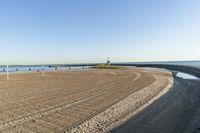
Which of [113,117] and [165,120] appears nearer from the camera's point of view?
[165,120]

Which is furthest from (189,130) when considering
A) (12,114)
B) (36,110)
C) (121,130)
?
(12,114)

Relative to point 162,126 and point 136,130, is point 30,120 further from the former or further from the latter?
point 162,126

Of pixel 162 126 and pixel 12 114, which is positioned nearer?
pixel 162 126

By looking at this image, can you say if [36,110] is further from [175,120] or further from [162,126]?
[175,120]

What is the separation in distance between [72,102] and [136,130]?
17.6 ft

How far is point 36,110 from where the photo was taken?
943 cm

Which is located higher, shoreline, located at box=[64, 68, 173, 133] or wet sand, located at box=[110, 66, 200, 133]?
shoreline, located at box=[64, 68, 173, 133]

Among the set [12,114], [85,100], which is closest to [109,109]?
[85,100]

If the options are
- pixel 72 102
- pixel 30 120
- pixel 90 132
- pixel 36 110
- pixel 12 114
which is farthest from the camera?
pixel 72 102

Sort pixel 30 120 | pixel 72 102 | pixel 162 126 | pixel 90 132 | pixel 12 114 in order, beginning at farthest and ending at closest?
pixel 72 102
pixel 12 114
pixel 30 120
pixel 162 126
pixel 90 132

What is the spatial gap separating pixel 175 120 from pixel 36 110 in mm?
6836

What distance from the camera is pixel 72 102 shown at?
11.2 meters

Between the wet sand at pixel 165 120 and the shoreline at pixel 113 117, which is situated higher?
the shoreline at pixel 113 117

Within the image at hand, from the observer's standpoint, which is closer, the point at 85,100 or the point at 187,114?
the point at 187,114
